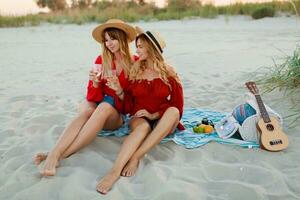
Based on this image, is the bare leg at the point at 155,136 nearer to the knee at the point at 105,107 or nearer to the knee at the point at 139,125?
the knee at the point at 139,125

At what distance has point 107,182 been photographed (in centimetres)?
322

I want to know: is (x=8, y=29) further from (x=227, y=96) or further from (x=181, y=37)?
(x=227, y=96)

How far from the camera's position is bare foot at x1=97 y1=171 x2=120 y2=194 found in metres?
3.16

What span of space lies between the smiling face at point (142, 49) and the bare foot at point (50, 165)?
119cm

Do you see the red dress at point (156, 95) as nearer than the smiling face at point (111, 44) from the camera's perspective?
A: Yes

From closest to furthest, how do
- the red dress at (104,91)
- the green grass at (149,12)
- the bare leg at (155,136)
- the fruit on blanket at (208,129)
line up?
the bare leg at (155,136)
the red dress at (104,91)
the fruit on blanket at (208,129)
the green grass at (149,12)

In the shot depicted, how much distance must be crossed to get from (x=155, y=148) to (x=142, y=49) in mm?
890

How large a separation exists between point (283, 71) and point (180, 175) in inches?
117

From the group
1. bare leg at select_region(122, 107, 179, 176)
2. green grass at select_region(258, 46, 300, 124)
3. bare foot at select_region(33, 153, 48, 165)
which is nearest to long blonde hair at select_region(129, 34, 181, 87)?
bare leg at select_region(122, 107, 179, 176)

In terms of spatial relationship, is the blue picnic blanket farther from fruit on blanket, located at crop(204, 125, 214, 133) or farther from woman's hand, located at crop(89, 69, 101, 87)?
woman's hand, located at crop(89, 69, 101, 87)

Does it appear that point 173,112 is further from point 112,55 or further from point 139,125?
point 112,55

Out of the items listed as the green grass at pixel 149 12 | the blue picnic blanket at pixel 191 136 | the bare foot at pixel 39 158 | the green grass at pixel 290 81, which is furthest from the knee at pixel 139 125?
the green grass at pixel 149 12

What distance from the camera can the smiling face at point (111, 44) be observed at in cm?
416

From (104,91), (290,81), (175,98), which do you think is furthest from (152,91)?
(290,81)
